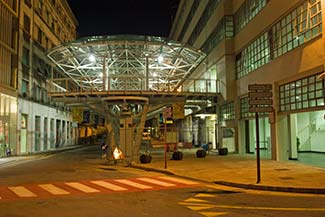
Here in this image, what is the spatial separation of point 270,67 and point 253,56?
12.2 feet

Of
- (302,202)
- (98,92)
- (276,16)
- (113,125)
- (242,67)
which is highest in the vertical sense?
(276,16)

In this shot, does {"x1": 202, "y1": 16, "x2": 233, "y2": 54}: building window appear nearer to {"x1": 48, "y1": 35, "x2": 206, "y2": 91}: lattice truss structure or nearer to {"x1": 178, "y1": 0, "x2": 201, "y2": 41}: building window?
{"x1": 48, "y1": 35, "x2": 206, "y2": 91}: lattice truss structure

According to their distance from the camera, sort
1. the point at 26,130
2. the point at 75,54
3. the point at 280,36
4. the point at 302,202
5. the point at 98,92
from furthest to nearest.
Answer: the point at 26,130
the point at 75,54
the point at 98,92
the point at 280,36
the point at 302,202

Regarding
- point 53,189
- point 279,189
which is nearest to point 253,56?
point 279,189

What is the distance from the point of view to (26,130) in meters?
40.4

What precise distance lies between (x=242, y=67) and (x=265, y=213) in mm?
22766

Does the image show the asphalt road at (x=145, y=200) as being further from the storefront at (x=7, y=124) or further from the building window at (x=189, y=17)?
the building window at (x=189, y=17)

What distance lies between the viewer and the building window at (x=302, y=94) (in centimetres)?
1897

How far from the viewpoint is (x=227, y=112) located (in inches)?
1340

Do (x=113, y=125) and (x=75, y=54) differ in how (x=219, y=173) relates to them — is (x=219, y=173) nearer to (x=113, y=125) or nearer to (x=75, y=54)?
(x=113, y=125)

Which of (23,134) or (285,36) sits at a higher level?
(285,36)

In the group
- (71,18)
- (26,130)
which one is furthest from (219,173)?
(71,18)

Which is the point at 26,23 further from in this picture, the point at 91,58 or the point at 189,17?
the point at 189,17

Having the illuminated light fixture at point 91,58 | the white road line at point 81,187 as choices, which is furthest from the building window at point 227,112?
the white road line at point 81,187
